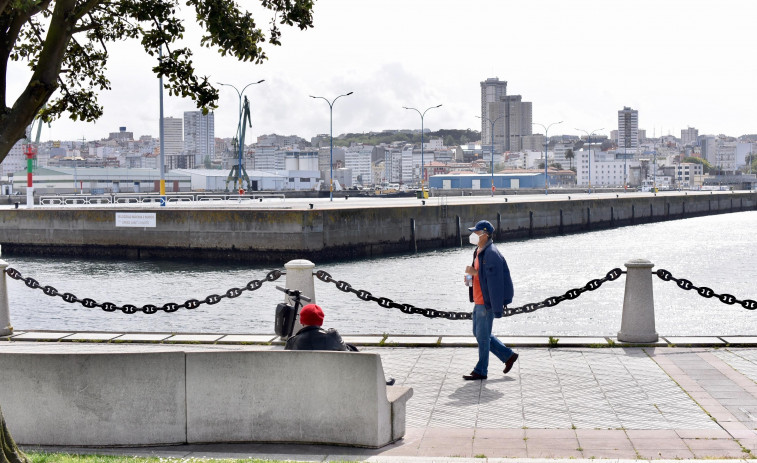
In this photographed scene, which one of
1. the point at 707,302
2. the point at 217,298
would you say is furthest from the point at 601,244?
the point at 217,298

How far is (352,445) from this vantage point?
7.18 metres

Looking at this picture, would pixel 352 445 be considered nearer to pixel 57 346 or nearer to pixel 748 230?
pixel 57 346

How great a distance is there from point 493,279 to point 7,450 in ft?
17.2

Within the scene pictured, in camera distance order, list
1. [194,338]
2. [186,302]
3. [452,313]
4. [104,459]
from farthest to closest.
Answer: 1. [186,302]
2. [452,313]
3. [194,338]
4. [104,459]

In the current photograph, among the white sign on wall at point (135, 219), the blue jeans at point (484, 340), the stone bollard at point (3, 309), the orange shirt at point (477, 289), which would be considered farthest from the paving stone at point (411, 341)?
the white sign on wall at point (135, 219)

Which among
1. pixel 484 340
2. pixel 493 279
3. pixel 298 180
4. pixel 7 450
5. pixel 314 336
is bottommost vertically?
pixel 7 450

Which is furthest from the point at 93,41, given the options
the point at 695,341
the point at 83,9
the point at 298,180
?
the point at 298,180

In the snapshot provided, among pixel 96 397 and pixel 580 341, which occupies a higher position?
pixel 96 397

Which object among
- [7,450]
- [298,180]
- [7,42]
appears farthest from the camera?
[298,180]

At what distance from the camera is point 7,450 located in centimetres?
624

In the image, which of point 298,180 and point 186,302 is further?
point 298,180

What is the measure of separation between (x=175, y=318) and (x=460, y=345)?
47.4 feet

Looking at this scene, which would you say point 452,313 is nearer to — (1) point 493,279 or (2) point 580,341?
(2) point 580,341

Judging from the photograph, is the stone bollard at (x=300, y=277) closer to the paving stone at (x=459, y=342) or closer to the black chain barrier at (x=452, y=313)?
the black chain barrier at (x=452, y=313)
